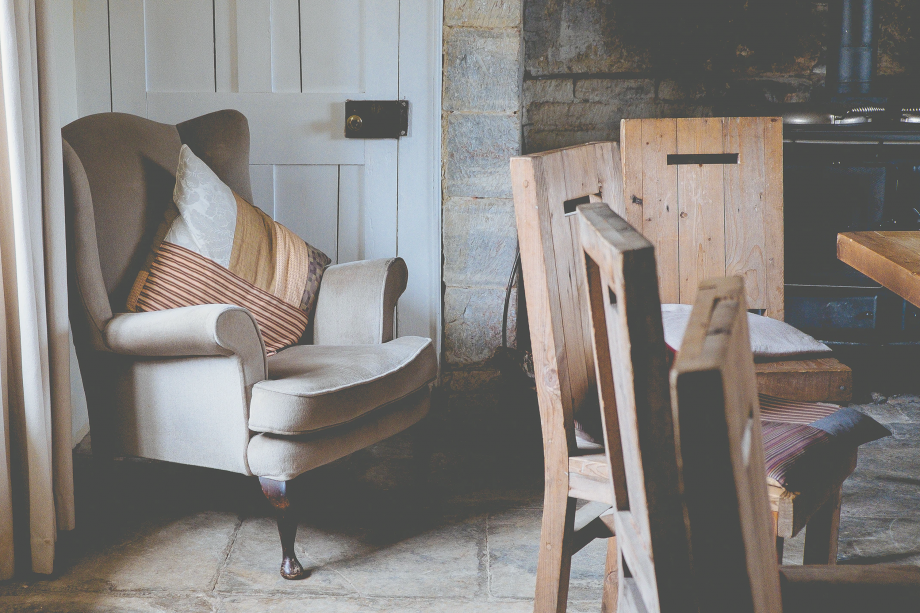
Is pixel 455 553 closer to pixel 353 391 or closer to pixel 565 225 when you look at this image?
pixel 353 391

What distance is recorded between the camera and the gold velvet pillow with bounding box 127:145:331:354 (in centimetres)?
206

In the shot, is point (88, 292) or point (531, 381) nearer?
point (88, 292)

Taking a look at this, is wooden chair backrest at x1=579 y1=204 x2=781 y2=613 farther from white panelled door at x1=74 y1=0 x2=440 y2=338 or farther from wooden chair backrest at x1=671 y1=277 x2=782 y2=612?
white panelled door at x1=74 y1=0 x2=440 y2=338

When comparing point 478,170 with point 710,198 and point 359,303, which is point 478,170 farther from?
point 710,198

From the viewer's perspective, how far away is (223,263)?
2.14 m

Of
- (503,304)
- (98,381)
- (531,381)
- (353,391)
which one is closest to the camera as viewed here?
(353,391)

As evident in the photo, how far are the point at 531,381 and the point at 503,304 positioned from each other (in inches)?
14.3

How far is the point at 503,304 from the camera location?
273cm

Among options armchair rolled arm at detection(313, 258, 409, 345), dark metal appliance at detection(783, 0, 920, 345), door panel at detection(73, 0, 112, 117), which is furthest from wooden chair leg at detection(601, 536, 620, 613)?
door panel at detection(73, 0, 112, 117)

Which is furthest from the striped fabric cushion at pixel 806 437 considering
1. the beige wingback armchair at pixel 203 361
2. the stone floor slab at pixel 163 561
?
the stone floor slab at pixel 163 561

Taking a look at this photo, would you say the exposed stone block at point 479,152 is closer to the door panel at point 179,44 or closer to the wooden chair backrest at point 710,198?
the wooden chair backrest at point 710,198

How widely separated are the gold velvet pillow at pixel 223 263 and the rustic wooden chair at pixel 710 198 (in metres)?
0.99

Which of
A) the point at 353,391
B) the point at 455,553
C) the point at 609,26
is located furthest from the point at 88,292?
the point at 609,26

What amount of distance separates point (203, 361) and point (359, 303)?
55cm
